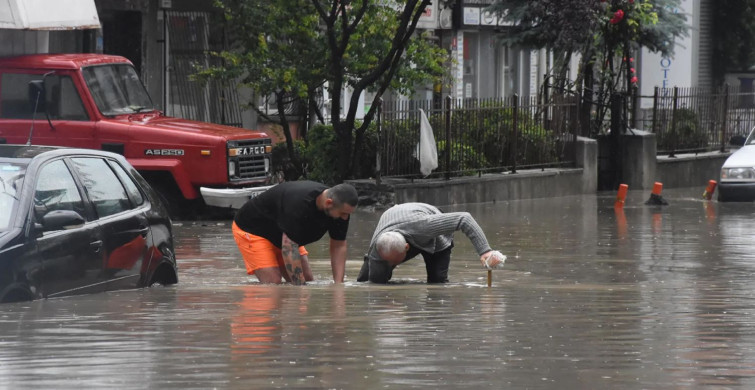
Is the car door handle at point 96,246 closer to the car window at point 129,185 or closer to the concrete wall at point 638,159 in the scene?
the car window at point 129,185

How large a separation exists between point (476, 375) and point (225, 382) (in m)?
1.13

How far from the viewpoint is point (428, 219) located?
36.9 feet

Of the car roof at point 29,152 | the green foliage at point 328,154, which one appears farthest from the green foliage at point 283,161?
the car roof at point 29,152

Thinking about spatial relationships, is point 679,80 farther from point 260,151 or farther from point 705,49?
point 260,151

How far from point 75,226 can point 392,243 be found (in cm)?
269

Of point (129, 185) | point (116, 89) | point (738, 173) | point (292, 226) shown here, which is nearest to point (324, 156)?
point (116, 89)

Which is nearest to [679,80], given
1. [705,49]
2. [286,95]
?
[705,49]

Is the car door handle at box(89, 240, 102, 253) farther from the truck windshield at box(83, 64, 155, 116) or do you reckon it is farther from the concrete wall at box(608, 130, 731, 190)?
the concrete wall at box(608, 130, 731, 190)

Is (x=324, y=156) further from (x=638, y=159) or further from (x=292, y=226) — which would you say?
(x=292, y=226)

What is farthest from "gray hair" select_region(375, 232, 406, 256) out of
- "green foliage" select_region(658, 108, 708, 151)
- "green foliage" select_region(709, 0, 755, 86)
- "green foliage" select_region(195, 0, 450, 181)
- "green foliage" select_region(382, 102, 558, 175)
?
"green foliage" select_region(709, 0, 755, 86)

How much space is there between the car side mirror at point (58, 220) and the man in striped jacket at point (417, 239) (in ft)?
9.44

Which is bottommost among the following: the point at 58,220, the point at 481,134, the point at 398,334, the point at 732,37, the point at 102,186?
the point at 398,334

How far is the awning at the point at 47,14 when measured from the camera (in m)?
18.7

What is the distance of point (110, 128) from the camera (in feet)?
60.6
